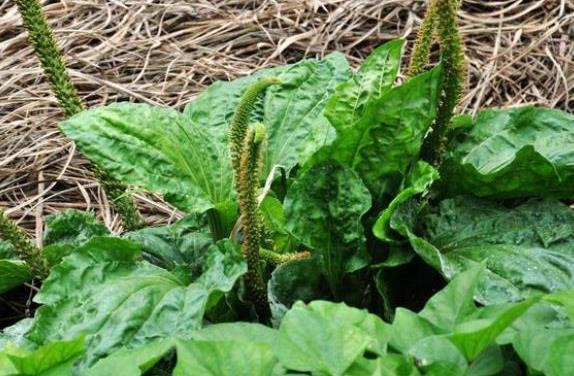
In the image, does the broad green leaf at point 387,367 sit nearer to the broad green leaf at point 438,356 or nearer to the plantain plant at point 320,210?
the broad green leaf at point 438,356

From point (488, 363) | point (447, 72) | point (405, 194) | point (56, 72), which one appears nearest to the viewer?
point (488, 363)

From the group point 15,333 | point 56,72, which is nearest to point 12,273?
point 15,333

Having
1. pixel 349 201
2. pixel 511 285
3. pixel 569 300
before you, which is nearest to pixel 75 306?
pixel 349 201

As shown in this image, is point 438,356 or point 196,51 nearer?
point 438,356

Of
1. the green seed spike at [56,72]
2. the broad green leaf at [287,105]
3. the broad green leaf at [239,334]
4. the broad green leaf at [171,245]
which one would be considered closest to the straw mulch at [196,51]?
the green seed spike at [56,72]

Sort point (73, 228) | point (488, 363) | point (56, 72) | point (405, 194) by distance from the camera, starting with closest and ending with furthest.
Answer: point (488, 363), point (405, 194), point (56, 72), point (73, 228)

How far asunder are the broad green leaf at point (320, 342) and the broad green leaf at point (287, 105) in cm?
117

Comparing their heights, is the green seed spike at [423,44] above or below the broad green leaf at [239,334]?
above

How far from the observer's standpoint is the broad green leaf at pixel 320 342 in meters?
1.34

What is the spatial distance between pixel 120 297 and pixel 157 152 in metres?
0.43

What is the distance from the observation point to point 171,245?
243 centimetres

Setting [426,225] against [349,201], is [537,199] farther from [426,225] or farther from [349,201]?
[349,201]

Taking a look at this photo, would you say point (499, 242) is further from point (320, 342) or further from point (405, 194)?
point (320, 342)

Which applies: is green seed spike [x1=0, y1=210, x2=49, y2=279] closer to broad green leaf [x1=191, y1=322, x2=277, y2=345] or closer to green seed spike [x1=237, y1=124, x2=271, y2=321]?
green seed spike [x1=237, y1=124, x2=271, y2=321]
